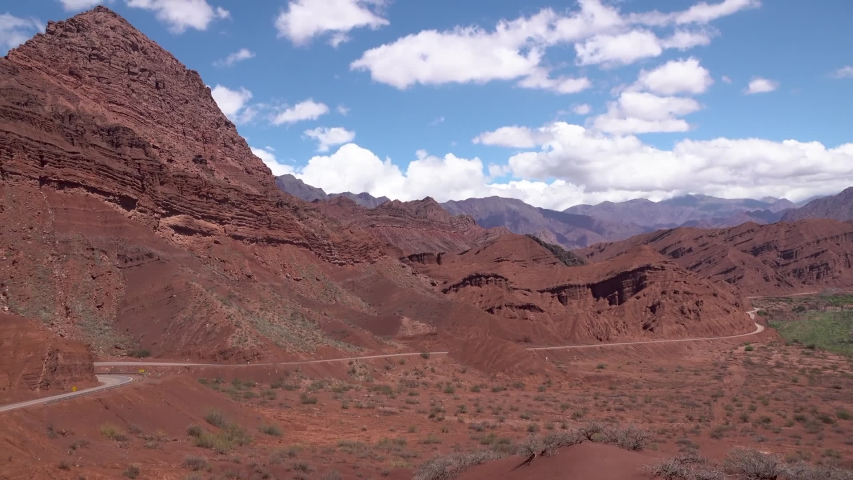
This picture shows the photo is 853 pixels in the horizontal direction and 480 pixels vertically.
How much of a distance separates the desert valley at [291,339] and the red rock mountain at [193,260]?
0.24 m

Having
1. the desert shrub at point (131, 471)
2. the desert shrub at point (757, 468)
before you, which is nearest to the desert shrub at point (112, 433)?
the desert shrub at point (131, 471)

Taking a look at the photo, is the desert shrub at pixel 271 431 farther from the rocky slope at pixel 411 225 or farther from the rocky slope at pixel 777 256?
the rocky slope at pixel 777 256

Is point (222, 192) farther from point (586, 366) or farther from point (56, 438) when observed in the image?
point (56, 438)

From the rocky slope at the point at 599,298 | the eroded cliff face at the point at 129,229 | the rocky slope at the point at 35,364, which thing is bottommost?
the rocky slope at the point at 599,298

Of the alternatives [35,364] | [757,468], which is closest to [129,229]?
[35,364]

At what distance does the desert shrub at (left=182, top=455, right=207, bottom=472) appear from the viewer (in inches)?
629

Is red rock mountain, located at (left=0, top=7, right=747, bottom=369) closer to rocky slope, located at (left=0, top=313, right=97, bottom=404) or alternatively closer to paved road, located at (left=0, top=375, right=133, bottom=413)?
paved road, located at (left=0, top=375, right=133, bottom=413)

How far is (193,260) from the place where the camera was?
166 ft

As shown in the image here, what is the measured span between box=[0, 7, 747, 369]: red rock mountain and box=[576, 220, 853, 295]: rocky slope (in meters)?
56.4

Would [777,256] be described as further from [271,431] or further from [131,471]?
[131,471]

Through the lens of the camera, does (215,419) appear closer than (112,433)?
No

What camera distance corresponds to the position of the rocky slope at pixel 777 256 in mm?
141375

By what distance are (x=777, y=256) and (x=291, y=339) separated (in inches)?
5699

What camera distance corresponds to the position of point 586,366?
191 ft
